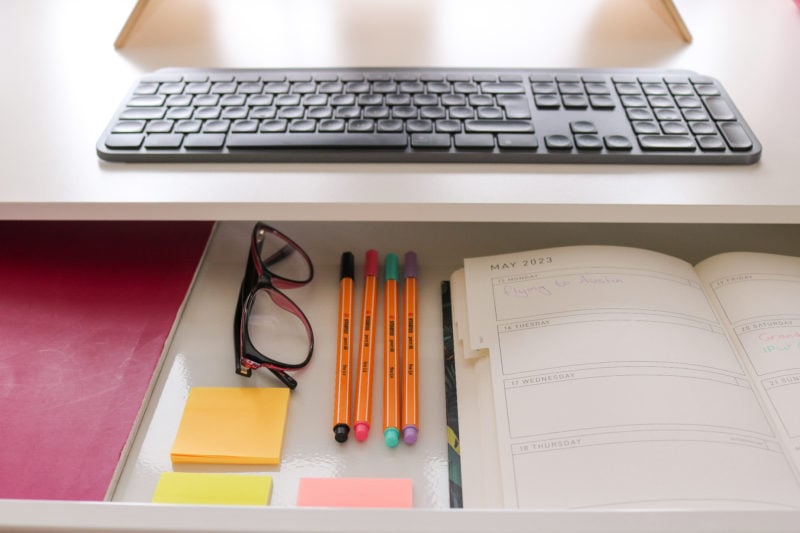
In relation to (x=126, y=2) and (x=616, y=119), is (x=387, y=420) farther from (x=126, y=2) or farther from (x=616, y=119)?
(x=126, y=2)

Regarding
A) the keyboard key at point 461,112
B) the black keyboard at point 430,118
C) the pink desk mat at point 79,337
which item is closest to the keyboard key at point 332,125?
the black keyboard at point 430,118

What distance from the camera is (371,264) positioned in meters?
0.65

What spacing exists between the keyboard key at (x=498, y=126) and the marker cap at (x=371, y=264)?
0.16 metres

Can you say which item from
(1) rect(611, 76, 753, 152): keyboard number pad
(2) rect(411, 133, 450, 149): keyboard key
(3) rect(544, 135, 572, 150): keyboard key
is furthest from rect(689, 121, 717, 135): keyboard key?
(2) rect(411, 133, 450, 149): keyboard key

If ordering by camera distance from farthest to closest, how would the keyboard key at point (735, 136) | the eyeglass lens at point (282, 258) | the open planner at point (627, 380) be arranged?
the eyeglass lens at point (282, 258) < the keyboard key at point (735, 136) < the open planner at point (627, 380)

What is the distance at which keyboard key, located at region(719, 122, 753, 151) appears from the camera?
550 mm

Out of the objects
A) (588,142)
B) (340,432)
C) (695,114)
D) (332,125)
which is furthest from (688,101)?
(340,432)

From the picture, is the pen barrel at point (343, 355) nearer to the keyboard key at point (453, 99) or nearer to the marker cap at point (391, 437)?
the marker cap at point (391, 437)

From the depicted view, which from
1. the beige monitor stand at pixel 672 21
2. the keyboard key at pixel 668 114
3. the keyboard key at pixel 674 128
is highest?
the beige monitor stand at pixel 672 21

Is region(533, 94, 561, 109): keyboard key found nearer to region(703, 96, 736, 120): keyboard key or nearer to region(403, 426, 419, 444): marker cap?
region(703, 96, 736, 120): keyboard key

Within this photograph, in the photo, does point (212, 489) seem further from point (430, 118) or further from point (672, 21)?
point (672, 21)

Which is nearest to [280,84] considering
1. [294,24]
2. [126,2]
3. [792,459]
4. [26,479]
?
[294,24]

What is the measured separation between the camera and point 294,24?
763 mm

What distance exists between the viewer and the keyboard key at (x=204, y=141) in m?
0.57
